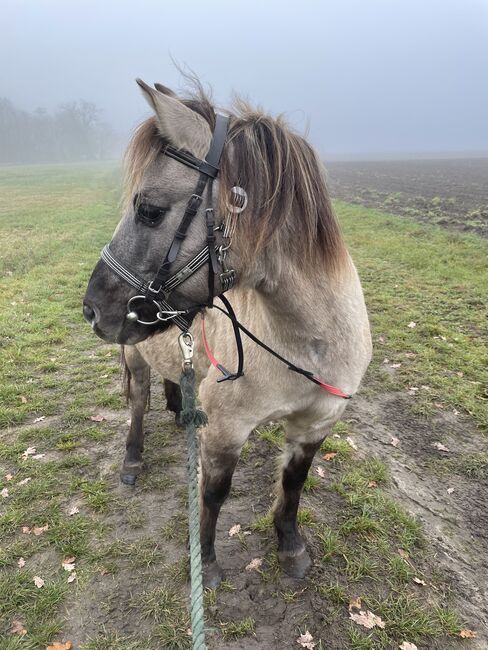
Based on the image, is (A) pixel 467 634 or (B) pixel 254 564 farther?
(B) pixel 254 564

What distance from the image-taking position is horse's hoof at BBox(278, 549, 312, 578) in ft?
11.4

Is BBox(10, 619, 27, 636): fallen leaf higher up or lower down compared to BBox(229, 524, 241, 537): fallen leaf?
lower down

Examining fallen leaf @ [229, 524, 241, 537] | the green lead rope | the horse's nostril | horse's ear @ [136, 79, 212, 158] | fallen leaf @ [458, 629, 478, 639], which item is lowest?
fallen leaf @ [229, 524, 241, 537]

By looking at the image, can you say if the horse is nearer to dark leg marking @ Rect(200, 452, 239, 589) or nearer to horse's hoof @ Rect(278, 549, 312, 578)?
dark leg marking @ Rect(200, 452, 239, 589)

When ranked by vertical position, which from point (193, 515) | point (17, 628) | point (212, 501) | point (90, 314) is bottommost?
point (17, 628)

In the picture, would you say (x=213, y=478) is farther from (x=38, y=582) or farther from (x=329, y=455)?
(x=329, y=455)

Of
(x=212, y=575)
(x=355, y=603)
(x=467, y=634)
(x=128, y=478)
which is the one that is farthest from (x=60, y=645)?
(x=467, y=634)

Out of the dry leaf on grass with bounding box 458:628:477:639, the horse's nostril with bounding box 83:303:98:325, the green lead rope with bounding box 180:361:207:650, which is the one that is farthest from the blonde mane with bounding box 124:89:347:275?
the dry leaf on grass with bounding box 458:628:477:639

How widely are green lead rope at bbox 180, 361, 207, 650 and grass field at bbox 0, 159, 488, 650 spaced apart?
1348 mm

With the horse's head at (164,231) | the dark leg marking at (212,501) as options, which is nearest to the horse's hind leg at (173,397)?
the dark leg marking at (212,501)

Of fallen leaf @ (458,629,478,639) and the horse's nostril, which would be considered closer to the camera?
the horse's nostril

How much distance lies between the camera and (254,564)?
3590 mm

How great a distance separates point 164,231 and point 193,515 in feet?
4.44

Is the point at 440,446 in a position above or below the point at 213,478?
below
